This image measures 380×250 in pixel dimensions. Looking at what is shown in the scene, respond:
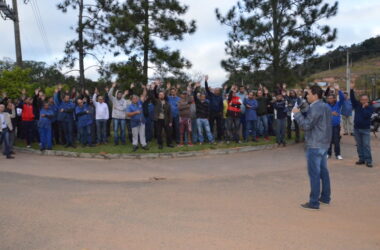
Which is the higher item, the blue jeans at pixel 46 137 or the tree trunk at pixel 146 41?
the tree trunk at pixel 146 41

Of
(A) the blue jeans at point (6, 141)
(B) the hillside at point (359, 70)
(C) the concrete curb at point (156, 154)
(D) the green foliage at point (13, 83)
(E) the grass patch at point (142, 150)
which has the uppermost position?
(B) the hillside at point (359, 70)

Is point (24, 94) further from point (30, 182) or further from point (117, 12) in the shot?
point (30, 182)

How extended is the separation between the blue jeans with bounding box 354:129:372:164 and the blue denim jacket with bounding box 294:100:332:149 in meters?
4.04

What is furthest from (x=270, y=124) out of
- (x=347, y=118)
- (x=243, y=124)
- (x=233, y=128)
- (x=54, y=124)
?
(x=54, y=124)

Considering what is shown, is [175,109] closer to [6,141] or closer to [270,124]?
[270,124]

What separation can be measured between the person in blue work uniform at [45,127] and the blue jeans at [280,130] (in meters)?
7.89

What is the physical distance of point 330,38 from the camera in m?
16.0

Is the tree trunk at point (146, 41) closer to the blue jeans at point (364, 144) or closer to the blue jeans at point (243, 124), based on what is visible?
the blue jeans at point (243, 124)

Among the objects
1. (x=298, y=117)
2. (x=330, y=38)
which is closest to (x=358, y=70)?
(x=330, y=38)

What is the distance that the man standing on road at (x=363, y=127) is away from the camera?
9750mm

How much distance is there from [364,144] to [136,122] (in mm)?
6896

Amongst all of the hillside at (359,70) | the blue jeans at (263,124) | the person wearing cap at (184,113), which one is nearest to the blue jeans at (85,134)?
the person wearing cap at (184,113)

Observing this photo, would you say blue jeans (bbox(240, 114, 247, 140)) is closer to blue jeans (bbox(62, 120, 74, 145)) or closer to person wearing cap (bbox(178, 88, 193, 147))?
person wearing cap (bbox(178, 88, 193, 147))

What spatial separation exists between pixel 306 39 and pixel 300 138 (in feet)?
14.7
